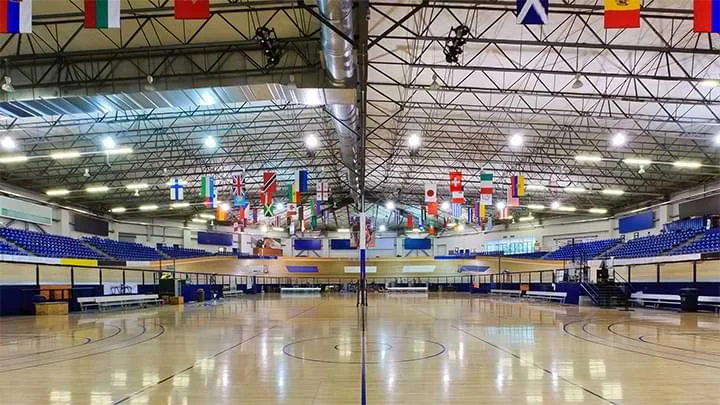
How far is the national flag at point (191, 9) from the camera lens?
29.9ft

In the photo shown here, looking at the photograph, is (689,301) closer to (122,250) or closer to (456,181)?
(456,181)

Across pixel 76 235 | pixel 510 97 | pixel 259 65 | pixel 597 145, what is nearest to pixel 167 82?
pixel 259 65

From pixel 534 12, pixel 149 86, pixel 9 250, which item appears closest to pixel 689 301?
pixel 534 12

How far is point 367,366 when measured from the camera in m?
6.65

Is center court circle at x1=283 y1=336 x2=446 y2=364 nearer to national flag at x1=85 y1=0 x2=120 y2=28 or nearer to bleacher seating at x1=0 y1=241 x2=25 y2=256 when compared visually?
national flag at x1=85 y1=0 x2=120 y2=28

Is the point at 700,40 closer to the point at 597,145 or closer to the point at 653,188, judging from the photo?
the point at 597,145

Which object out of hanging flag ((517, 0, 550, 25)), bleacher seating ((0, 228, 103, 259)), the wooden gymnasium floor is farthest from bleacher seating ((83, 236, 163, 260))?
hanging flag ((517, 0, 550, 25))

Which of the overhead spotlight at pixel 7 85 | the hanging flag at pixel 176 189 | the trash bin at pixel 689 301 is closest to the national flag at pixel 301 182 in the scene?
the hanging flag at pixel 176 189

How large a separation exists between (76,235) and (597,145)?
119ft

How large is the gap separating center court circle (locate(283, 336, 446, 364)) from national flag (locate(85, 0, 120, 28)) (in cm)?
676

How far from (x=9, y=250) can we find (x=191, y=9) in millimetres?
20415

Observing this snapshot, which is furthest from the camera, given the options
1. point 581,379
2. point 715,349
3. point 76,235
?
point 76,235

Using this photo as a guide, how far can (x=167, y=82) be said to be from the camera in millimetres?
16203

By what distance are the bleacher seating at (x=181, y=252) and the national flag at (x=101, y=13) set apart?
36.7m
